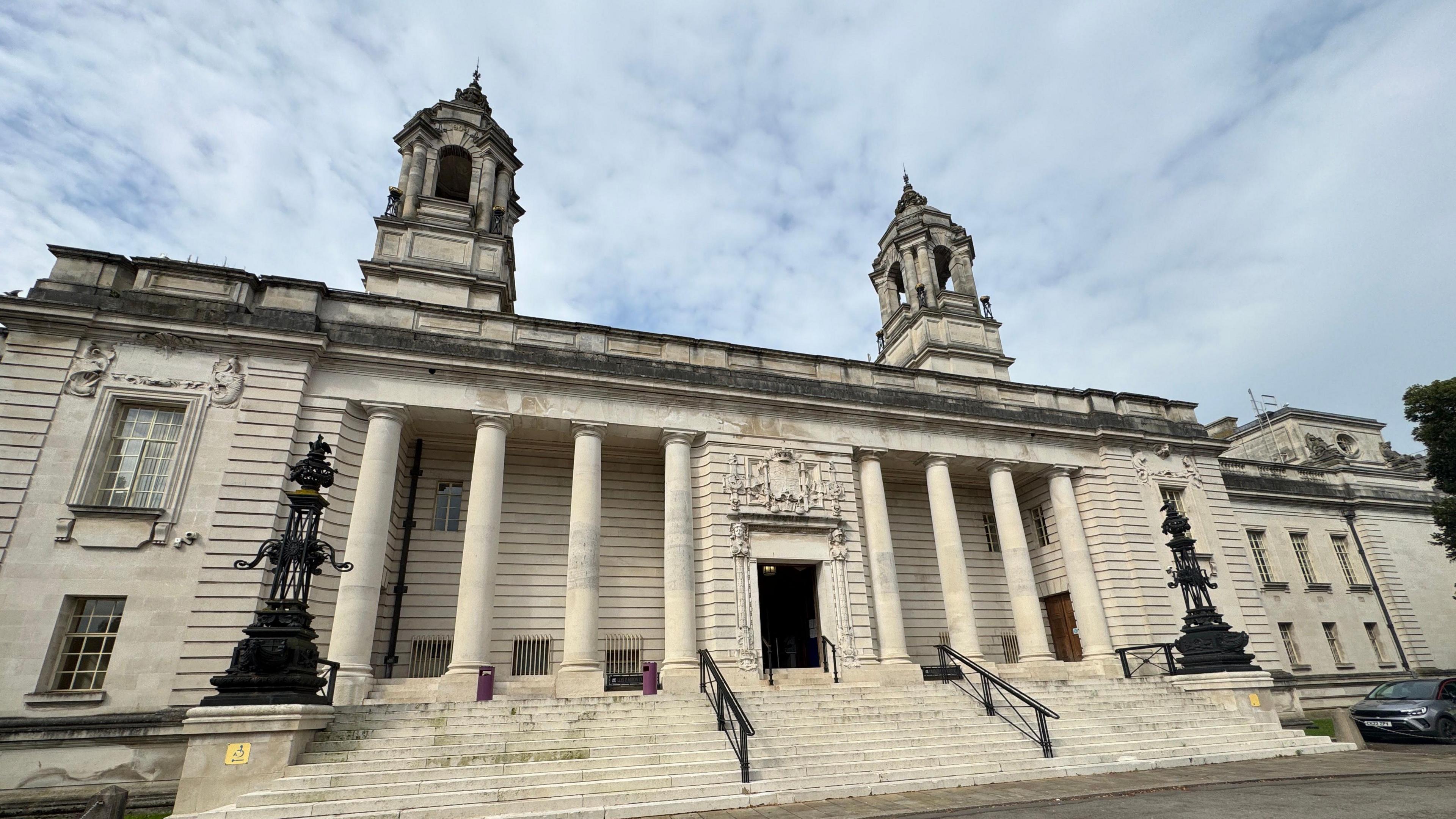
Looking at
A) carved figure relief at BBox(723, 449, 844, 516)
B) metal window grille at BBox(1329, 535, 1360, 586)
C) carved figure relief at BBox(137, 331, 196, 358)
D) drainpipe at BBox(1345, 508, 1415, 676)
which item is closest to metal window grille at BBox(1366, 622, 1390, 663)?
drainpipe at BBox(1345, 508, 1415, 676)

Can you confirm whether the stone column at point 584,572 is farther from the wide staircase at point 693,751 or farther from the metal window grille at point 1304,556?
the metal window grille at point 1304,556

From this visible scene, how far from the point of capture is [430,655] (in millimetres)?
15570

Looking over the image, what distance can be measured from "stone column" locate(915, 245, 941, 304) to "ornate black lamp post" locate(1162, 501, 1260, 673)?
12.0 meters

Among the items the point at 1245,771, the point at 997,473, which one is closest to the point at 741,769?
the point at 1245,771

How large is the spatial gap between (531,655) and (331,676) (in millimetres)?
4893

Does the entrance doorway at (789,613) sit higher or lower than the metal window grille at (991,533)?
lower

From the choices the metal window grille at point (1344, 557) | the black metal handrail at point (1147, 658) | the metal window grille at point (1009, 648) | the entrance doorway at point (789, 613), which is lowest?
the black metal handrail at point (1147, 658)

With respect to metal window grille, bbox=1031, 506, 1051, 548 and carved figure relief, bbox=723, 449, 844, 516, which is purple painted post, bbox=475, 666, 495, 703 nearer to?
carved figure relief, bbox=723, 449, 844, 516

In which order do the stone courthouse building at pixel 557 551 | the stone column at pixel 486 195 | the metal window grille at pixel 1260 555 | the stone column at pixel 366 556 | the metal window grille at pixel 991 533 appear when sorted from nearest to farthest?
the stone courthouse building at pixel 557 551, the stone column at pixel 366 556, the stone column at pixel 486 195, the metal window grille at pixel 991 533, the metal window grille at pixel 1260 555

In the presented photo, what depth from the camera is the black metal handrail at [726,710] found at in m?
9.11

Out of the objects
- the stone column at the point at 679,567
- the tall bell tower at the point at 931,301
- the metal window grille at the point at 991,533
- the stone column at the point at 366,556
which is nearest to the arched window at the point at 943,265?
the tall bell tower at the point at 931,301

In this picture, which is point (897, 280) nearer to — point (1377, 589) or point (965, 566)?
point (965, 566)

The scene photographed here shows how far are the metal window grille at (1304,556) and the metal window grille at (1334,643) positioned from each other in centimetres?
154

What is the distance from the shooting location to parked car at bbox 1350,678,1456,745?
13305mm
